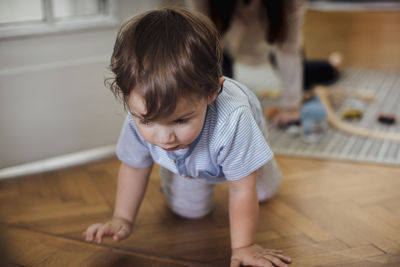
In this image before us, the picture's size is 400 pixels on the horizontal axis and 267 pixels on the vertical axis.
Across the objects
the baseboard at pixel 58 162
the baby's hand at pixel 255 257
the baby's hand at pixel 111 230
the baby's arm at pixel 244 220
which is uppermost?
the baby's arm at pixel 244 220

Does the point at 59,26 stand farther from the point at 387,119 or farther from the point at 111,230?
the point at 387,119

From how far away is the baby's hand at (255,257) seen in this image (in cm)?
83

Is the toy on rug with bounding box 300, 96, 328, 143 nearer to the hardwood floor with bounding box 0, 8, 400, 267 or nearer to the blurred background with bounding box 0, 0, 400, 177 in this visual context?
the hardwood floor with bounding box 0, 8, 400, 267

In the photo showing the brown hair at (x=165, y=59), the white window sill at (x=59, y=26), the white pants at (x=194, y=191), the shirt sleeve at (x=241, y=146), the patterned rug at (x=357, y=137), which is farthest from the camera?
the patterned rug at (x=357, y=137)

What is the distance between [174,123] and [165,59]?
0.11 m

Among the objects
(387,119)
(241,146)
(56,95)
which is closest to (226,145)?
(241,146)

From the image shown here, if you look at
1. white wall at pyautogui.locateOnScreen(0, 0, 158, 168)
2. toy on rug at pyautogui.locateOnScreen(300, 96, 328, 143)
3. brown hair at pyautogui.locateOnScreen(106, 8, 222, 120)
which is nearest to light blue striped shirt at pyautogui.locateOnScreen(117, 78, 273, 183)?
brown hair at pyautogui.locateOnScreen(106, 8, 222, 120)

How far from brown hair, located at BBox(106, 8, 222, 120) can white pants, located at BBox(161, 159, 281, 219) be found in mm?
371

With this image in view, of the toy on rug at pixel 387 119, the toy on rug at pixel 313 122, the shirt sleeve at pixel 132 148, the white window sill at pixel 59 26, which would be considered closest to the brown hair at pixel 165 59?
the shirt sleeve at pixel 132 148

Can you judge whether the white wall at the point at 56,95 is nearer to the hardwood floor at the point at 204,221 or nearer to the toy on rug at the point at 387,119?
the hardwood floor at the point at 204,221

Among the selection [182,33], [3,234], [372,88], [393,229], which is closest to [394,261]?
[393,229]

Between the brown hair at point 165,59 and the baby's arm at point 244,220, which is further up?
the brown hair at point 165,59

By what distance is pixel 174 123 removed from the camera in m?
0.74

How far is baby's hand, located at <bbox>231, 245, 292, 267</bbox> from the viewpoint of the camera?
2.73 ft
